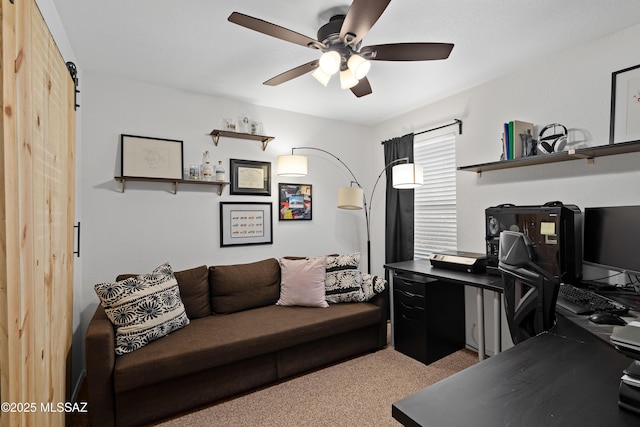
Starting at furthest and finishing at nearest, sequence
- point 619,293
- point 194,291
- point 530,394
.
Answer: point 194,291, point 619,293, point 530,394

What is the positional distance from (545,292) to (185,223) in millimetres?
2872

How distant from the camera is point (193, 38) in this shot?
218 cm

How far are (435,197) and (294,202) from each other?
160cm

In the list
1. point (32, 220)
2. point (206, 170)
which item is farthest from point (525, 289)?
point (206, 170)

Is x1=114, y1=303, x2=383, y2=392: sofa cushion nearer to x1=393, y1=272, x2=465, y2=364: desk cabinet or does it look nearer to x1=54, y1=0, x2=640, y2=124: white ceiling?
x1=393, y1=272, x2=465, y2=364: desk cabinet

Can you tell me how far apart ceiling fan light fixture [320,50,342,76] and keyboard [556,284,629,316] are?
1.80 metres

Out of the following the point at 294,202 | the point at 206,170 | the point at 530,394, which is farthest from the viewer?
the point at 294,202

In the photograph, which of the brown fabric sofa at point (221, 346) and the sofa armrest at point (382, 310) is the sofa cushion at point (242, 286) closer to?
the brown fabric sofa at point (221, 346)

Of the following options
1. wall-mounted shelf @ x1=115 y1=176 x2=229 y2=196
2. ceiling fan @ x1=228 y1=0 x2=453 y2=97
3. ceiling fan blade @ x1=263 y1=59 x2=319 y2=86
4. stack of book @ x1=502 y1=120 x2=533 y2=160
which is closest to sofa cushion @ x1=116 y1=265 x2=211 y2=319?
wall-mounted shelf @ x1=115 y1=176 x2=229 y2=196

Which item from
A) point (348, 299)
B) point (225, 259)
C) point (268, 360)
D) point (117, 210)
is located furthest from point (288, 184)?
point (268, 360)

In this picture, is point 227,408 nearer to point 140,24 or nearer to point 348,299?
point 348,299

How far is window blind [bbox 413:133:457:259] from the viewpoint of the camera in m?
3.35

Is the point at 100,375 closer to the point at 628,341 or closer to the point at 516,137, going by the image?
the point at 628,341

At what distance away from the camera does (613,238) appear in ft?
6.57
